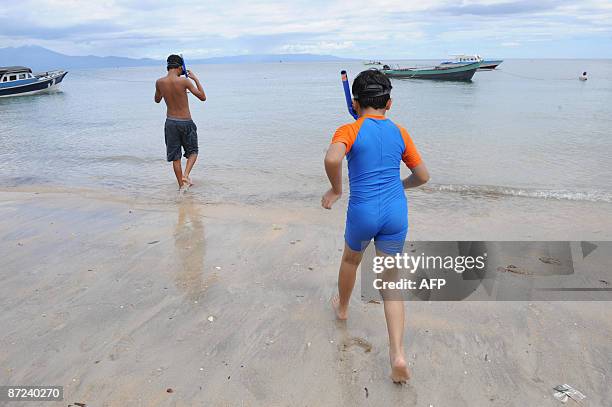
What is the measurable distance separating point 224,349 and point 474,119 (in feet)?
60.1

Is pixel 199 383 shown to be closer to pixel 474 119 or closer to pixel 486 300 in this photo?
pixel 486 300

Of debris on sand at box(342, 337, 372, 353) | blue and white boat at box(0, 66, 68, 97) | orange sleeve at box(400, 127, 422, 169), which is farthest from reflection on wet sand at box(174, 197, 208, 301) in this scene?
blue and white boat at box(0, 66, 68, 97)

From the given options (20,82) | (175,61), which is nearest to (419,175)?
(175,61)

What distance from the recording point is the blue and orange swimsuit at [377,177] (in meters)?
2.48

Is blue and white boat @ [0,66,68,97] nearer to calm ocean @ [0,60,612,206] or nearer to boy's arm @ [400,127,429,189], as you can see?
calm ocean @ [0,60,612,206]

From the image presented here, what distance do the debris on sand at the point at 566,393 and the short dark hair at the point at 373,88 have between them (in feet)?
6.38

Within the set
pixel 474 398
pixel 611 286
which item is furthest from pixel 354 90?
pixel 611 286

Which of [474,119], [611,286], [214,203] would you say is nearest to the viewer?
[611,286]

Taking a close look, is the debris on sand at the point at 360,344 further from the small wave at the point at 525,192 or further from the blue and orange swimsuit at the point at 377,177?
the small wave at the point at 525,192

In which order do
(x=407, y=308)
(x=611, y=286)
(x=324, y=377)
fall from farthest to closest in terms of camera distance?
(x=611, y=286)
(x=407, y=308)
(x=324, y=377)

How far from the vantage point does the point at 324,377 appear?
8.91 feet

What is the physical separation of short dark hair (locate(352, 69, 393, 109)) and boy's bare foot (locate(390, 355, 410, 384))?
4.84 ft

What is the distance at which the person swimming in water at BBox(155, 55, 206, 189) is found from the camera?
6707 millimetres

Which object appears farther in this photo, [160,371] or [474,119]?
[474,119]
